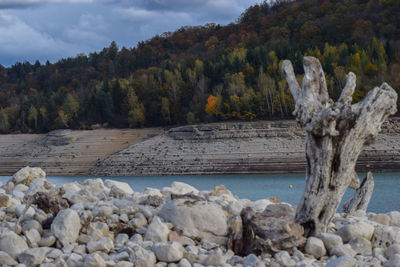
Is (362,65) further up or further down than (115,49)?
further down

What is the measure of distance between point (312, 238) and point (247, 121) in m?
59.9

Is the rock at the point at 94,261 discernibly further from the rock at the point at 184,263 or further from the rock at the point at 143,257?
the rock at the point at 184,263

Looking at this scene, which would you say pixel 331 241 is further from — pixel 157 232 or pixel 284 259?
pixel 157 232

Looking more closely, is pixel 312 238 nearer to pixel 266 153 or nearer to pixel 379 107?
pixel 379 107

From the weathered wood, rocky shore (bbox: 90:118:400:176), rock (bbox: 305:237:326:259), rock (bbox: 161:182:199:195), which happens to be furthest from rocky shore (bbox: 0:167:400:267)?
rocky shore (bbox: 90:118:400:176)

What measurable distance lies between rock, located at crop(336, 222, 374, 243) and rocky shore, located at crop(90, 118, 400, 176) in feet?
148

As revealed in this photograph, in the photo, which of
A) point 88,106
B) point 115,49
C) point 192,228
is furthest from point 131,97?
point 192,228

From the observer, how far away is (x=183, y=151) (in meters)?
63.5

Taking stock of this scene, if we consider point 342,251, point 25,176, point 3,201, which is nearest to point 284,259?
point 342,251

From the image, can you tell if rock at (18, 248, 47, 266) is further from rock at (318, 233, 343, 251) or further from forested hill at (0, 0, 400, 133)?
forested hill at (0, 0, 400, 133)

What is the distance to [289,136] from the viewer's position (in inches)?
2331

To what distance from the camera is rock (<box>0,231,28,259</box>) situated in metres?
8.12

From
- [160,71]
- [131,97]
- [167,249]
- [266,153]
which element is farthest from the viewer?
[160,71]

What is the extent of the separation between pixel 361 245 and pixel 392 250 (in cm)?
46
